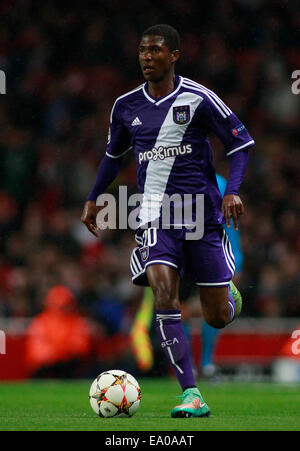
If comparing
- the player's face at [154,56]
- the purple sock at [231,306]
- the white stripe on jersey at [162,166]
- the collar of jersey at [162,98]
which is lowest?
the purple sock at [231,306]

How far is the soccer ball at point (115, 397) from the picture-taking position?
18.8 feet

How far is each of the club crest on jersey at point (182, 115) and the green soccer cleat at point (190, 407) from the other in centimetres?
158

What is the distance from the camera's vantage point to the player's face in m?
6.14

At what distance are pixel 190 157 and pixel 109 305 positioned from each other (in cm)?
614

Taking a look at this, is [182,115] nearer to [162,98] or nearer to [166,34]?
[162,98]

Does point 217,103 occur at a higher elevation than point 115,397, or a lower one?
higher

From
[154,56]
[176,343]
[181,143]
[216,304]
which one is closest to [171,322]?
[176,343]

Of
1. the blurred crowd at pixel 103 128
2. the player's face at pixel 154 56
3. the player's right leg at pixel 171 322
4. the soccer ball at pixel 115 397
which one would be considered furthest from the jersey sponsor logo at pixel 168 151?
the blurred crowd at pixel 103 128

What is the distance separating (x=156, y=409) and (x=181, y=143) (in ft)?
5.71

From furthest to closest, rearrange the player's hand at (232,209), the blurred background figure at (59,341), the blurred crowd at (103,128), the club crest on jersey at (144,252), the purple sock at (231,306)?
1. the blurred crowd at (103,128)
2. the blurred background figure at (59,341)
3. the purple sock at (231,306)
4. the club crest on jersey at (144,252)
5. the player's hand at (232,209)

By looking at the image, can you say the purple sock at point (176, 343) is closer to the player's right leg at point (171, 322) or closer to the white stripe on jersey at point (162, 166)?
the player's right leg at point (171, 322)

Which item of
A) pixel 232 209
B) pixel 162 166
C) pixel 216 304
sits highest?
pixel 162 166

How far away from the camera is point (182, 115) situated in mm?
6188

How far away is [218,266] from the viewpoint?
20.3ft
